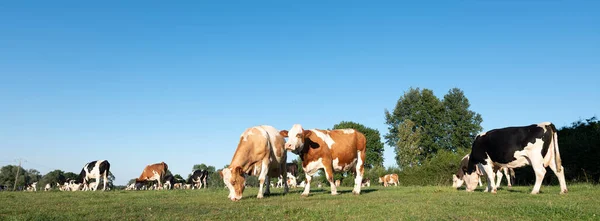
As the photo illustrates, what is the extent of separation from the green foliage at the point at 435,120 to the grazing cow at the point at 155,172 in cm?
3659

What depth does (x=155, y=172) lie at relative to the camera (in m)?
42.3

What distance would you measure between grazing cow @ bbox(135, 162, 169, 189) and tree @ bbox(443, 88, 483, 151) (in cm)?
4498

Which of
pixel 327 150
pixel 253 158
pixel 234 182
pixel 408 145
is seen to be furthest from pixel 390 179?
pixel 234 182

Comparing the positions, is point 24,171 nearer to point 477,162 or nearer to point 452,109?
point 452,109

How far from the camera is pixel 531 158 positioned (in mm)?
15297

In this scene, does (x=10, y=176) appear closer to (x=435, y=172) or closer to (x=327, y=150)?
(x=435, y=172)

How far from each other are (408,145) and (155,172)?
124 ft

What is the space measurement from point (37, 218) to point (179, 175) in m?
104

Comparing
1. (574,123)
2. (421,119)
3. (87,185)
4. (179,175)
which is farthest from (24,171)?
(574,123)

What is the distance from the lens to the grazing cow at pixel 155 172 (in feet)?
139

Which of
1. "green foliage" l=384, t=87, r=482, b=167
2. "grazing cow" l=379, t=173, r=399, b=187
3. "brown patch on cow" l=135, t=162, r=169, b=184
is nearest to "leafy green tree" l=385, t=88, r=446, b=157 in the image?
"green foliage" l=384, t=87, r=482, b=167

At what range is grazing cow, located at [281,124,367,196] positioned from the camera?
49.5ft

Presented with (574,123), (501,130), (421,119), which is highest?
(421,119)

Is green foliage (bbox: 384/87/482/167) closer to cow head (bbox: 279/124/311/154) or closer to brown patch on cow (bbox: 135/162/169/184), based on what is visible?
A: brown patch on cow (bbox: 135/162/169/184)
